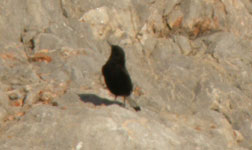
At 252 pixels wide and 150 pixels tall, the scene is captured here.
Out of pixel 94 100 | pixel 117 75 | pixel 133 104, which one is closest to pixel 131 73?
pixel 133 104

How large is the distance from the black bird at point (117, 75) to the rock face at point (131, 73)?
0.47 meters

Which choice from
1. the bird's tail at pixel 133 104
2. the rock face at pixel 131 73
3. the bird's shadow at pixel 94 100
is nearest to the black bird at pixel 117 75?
the bird's shadow at pixel 94 100

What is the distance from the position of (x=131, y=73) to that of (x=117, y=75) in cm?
367

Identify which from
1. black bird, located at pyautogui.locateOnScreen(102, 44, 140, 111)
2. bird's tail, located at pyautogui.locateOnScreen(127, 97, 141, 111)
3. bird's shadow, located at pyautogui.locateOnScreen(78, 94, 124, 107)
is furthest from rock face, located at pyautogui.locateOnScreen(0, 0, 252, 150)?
black bird, located at pyautogui.locateOnScreen(102, 44, 140, 111)

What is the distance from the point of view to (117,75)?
11.2m

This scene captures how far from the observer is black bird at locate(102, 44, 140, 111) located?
441 inches

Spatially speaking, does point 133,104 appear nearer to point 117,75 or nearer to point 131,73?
point 117,75

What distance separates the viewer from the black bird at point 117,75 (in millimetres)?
11195

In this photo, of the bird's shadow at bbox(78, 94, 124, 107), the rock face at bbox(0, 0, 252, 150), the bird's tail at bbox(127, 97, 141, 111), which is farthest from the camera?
the bird's tail at bbox(127, 97, 141, 111)

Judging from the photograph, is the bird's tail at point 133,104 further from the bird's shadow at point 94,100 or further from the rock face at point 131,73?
the bird's shadow at point 94,100

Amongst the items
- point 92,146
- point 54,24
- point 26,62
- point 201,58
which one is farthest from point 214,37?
point 92,146

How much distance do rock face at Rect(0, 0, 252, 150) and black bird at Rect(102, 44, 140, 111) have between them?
0.47 meters

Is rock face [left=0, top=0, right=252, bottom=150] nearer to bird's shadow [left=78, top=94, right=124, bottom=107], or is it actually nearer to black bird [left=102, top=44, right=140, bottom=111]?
bird's shadow [left=78, top=94, right=124, bottom=107]

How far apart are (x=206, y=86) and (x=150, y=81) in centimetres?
175
